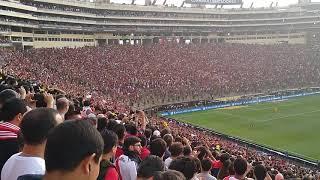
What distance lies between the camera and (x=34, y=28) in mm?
69062

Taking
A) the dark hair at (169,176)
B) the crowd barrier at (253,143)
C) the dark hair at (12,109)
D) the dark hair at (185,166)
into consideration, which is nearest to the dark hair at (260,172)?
the dark hair at (185,166)

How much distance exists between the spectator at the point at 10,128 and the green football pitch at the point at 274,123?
3101cm

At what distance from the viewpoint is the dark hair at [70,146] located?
293 cm

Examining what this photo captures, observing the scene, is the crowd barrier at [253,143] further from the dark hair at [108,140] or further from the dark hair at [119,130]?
the dark hair at [108,140]

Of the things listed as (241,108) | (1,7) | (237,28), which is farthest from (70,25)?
(237,28)

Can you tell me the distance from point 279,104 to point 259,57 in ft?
85.6

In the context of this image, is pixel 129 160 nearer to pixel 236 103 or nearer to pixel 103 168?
pixel 103 168

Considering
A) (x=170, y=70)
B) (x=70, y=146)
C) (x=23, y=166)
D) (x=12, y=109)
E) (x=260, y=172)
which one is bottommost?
(x=170, y=70)

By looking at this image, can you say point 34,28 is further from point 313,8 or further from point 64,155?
point 313,8

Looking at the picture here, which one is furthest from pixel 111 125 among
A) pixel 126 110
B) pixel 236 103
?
pixel 236 103

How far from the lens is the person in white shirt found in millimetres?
4137

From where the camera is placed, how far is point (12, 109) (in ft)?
18.6

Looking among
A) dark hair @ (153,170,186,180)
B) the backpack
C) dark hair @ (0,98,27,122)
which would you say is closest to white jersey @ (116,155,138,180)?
the backpack

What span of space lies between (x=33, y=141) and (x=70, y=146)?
144 centimetres
